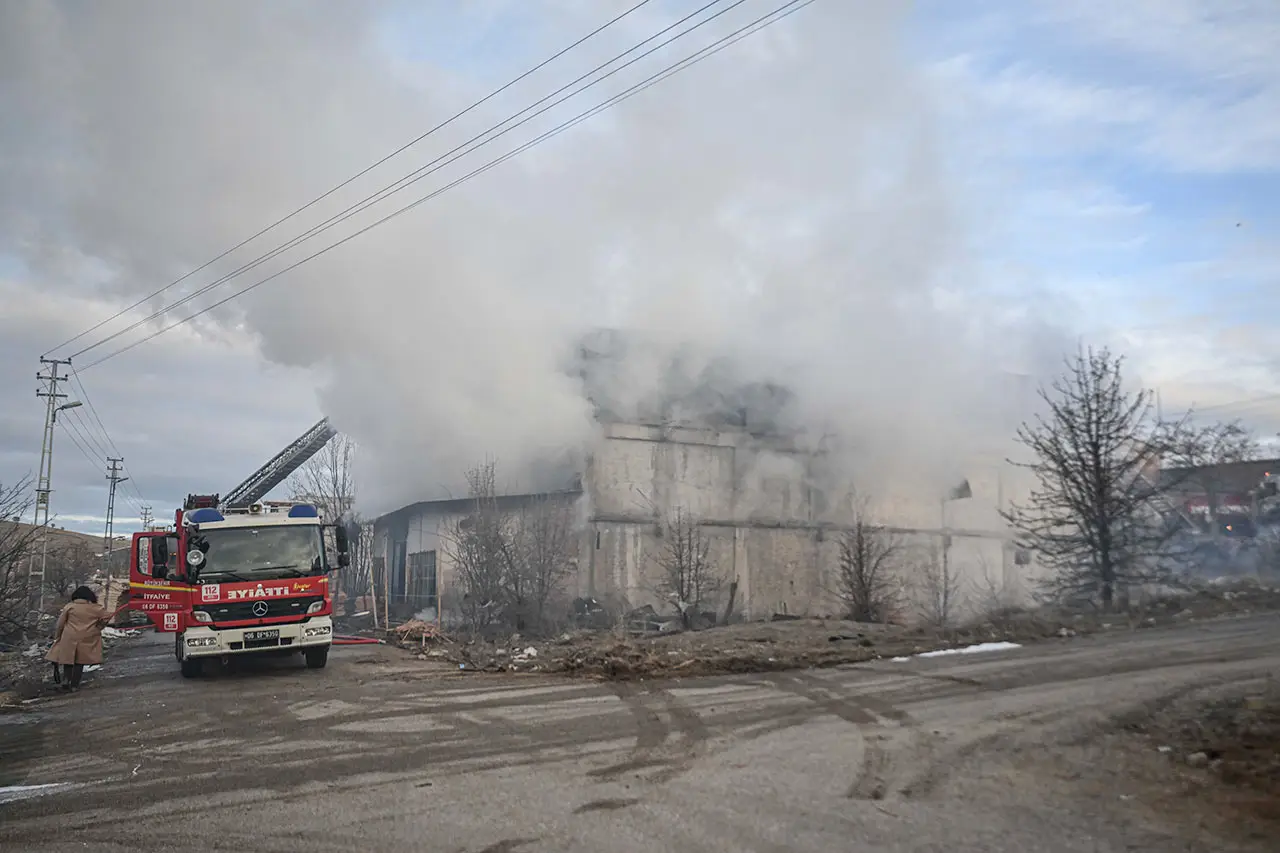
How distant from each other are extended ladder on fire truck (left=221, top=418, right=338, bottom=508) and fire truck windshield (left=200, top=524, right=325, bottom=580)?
75.2 feet

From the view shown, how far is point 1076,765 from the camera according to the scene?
587 centimetres

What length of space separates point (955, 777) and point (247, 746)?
216 inches

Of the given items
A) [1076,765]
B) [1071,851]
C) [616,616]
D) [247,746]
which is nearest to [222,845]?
[247,746]

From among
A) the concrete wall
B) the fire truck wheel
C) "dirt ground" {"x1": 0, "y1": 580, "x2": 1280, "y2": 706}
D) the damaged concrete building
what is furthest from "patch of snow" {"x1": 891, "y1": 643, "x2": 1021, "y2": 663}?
the concrete wall

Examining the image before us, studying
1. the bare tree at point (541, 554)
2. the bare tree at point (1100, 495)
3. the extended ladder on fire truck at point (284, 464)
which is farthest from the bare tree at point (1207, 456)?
the extended ladder on fire truck at point (284, 464)

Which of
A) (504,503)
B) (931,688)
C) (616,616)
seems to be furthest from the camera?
(504,503)

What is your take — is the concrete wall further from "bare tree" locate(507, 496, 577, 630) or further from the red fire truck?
the red fire truck

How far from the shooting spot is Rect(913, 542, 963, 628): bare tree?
2872 centimetres

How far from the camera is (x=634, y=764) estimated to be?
20.6 ft

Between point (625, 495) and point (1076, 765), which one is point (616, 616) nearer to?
point (625, 495)

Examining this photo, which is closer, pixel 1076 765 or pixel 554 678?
pixel 1076 765

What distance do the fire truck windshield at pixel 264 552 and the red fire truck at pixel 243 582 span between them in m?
0.01

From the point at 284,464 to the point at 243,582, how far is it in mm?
25000

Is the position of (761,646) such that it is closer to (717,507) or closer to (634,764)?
(634,764)
